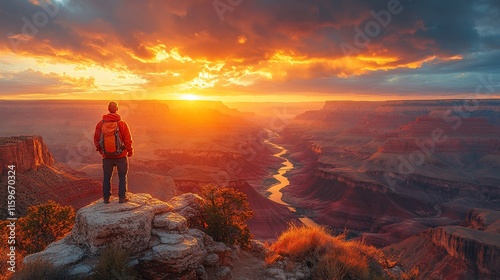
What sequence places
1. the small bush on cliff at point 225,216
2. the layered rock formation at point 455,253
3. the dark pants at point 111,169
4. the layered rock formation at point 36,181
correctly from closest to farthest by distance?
the dark pants at point 111,169 → the small bush on cliff at point 225,216 → the layered rock formation at point 36,181 → the layered rock formation at point 455,253

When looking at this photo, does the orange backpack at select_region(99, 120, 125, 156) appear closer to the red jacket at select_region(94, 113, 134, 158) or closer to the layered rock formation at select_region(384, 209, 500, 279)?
the red jacket at select_region(94, 113, 134, 158)

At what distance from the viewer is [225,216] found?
1149 centimetres

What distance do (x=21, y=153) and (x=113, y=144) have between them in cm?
2562

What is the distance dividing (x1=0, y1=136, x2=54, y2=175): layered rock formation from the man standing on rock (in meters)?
A: 22.6

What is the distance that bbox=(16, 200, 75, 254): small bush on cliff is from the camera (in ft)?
35.6

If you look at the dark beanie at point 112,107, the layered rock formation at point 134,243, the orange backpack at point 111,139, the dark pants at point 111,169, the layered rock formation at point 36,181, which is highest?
the dark beanie at point 112,107

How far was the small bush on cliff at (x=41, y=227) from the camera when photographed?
10.8 meters

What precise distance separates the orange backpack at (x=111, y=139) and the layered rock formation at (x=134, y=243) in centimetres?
157

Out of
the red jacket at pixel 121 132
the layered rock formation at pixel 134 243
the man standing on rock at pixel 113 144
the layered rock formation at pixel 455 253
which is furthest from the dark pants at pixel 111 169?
the layered rock formation at pixel 455 253

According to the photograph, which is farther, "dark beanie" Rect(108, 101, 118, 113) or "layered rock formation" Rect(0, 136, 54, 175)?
"layered rock formation" Rect(0, 136, 54, 175)

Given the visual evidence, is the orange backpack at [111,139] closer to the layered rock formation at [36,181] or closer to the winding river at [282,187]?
the layered rock formation at [36,181]

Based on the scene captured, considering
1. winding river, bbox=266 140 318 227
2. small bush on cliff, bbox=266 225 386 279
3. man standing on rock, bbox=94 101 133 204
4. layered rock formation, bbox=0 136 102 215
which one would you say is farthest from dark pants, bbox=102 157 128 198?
winding river, bbox=266 140 318 227

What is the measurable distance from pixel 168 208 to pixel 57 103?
176m

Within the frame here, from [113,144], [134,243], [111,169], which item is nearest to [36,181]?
[111,169]
